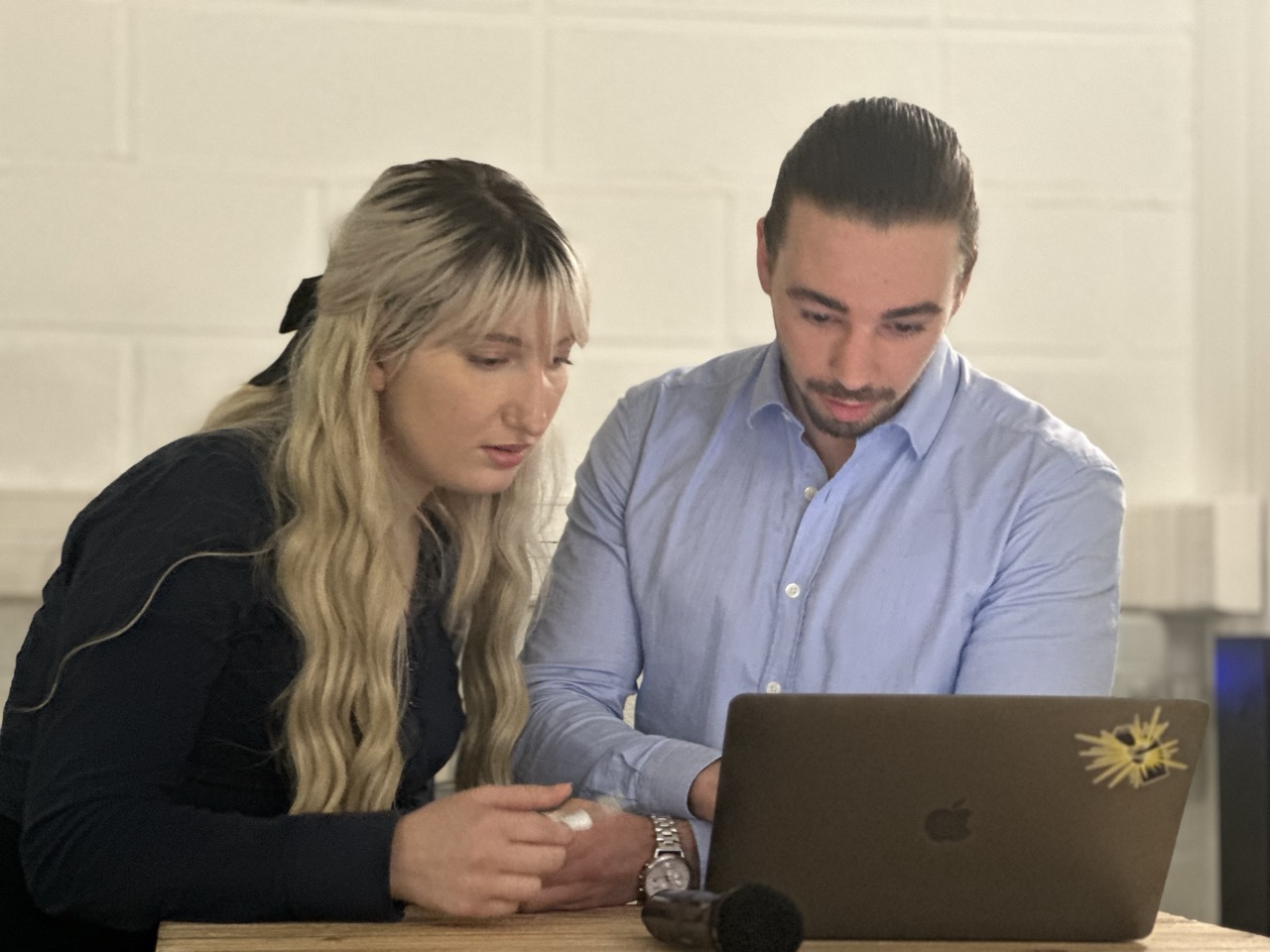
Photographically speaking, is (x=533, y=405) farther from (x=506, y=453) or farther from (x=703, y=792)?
(x=703, y=792)

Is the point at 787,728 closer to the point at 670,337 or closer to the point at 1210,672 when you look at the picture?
the point at 670,337

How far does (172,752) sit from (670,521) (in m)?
0.63

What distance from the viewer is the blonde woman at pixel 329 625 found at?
1131 mm

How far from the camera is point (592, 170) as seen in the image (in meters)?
2.11

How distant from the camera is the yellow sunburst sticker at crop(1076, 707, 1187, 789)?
1.02 meters

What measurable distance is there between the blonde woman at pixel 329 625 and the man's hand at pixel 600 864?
0.17 feet

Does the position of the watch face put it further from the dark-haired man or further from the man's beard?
the man's beard

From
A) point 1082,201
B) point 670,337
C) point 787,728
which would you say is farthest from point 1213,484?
point 787,728

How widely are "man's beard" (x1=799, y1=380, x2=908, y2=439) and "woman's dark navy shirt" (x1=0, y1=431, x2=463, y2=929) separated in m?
0.56

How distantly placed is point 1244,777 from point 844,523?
968 mm

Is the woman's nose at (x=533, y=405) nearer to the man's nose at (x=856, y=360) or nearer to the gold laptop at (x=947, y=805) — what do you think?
the man's nose at (x=856, y=360)

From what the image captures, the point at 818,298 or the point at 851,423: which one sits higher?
the point at 818,298

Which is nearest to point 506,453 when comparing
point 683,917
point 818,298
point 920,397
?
point 818,298

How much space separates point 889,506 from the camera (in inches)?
63.0
